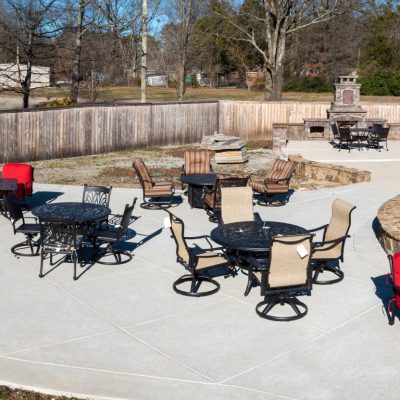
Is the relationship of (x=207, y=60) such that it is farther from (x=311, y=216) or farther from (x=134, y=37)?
(x=311, y=216)

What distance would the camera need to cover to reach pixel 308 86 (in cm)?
4953

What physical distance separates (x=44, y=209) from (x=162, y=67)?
3949cm

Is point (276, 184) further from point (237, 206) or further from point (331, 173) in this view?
point (331, 173)

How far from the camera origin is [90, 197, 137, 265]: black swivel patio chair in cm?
875

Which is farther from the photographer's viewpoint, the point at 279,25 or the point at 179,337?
the point at 279,25

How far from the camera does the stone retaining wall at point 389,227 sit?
862 cm

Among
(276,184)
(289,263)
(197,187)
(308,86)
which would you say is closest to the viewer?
(289,263)

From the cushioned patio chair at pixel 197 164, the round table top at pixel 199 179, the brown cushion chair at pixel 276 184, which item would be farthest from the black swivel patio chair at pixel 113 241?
the cushioned patio chair at pixel 197 164

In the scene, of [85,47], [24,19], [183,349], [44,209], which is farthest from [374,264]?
[85,47]

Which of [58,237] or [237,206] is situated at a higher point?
[237,206]

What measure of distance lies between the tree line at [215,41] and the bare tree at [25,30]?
46 mm

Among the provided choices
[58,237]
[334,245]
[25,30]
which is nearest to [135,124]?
[25,30]

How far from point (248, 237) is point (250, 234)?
→ 14cm

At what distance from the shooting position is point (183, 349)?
19.6 ft
